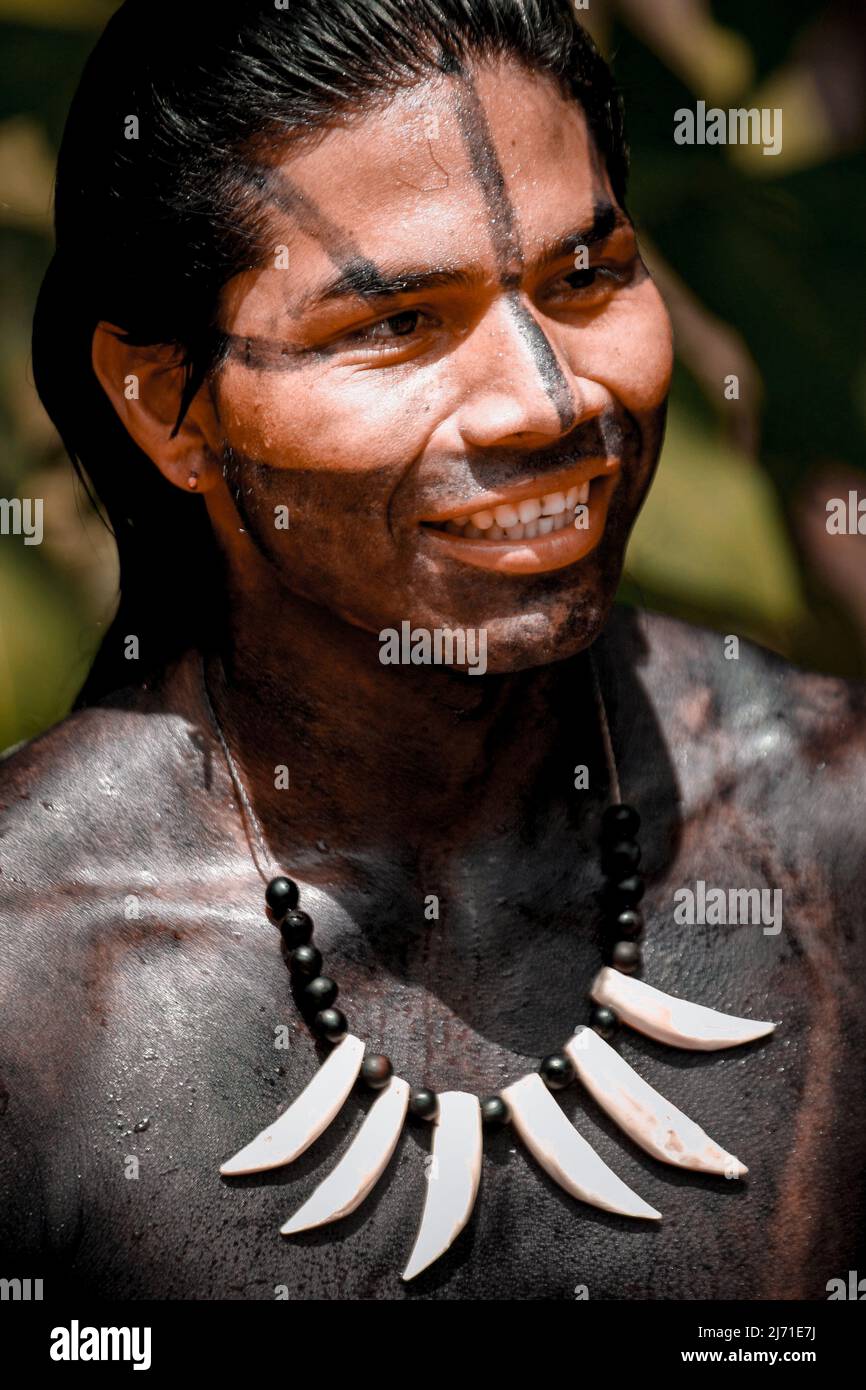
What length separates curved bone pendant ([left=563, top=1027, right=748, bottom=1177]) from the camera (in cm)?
314

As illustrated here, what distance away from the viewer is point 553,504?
304 centimetres

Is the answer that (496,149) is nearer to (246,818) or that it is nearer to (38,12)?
(246,818)

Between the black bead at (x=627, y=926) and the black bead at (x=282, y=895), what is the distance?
575 millimetres

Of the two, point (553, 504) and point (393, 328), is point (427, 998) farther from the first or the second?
point (393, 328)

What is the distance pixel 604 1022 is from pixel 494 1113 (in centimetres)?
26

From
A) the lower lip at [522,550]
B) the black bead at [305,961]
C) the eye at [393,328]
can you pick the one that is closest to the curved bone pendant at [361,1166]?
the black bead at [305,961]

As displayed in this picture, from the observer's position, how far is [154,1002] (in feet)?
10.3

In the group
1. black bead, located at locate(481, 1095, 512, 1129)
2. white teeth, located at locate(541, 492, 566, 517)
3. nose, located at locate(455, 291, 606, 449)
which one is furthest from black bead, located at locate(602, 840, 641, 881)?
nose, located at locate(455, 291, 606, 449)

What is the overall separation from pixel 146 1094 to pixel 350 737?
2.32 feet

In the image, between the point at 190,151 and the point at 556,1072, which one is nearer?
the point at 190,151

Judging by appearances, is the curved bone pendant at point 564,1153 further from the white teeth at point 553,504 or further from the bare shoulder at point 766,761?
the white teeth at point 553,504

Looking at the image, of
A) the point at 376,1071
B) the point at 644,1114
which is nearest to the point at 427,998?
the point at 376,1071

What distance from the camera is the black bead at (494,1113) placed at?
3.13 metres
